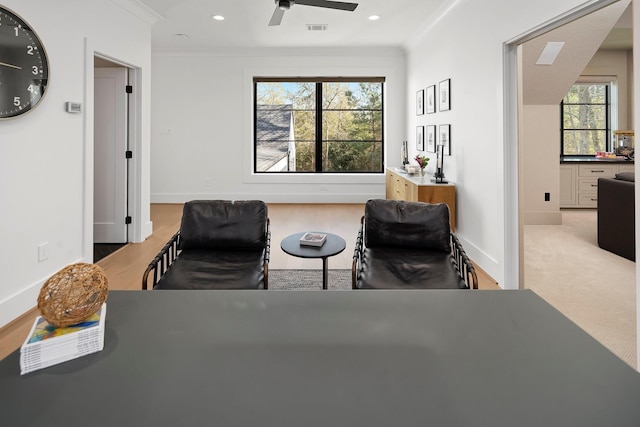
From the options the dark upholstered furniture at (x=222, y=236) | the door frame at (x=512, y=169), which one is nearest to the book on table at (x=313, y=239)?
the dark upholstered furniture at (x=222, y=236)

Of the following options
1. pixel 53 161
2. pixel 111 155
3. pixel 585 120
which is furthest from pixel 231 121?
pixel 585 120

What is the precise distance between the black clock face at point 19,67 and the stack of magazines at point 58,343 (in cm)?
256

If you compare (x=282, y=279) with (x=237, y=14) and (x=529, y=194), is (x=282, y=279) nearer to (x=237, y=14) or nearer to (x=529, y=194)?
(x=237, y=14)

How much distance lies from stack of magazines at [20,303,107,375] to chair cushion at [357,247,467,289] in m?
1.78

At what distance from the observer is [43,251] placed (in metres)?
3.25

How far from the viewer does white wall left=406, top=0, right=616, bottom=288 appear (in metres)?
3.39

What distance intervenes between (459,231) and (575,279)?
52.9 inches

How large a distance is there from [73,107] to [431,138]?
4343mm

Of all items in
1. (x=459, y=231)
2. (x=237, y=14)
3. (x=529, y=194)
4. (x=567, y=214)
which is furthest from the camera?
(x=567, y=214)

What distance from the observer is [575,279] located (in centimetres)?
366

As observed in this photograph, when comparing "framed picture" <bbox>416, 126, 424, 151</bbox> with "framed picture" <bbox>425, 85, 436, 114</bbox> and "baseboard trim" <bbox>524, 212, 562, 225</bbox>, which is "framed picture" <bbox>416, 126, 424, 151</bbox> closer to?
"framed picture" <bbox>425, 85, 436, 114</bbox>

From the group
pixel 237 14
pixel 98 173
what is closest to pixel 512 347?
pixel 98 173

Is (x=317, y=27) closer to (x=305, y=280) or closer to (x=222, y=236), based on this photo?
(x=305, y=280)

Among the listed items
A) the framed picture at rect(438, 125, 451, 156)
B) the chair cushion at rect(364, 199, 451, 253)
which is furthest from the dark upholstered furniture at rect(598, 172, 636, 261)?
the chair cushion at rect(364, 199, 451, 253)
